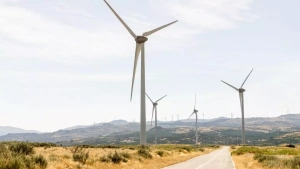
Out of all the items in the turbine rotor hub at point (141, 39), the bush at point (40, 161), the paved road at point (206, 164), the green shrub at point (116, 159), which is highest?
the turbine rotor hub at point (141, 39)

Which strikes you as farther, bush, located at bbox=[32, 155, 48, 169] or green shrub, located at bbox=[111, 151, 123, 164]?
green shrub, located at bbox=[111, 151, 123, 164]

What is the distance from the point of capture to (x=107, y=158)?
26.2 metres

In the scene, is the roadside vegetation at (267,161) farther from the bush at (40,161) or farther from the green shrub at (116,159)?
the bush at (40,161)

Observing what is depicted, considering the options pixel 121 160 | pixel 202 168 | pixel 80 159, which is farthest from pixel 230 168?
pixel 80 159

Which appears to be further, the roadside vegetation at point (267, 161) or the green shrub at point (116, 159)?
the green shrub at point (116, 159)

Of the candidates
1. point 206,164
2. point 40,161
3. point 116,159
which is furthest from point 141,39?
point 40,161

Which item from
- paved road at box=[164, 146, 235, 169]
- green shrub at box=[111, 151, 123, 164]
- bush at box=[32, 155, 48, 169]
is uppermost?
bush at box=[32, 155, 48, 169]

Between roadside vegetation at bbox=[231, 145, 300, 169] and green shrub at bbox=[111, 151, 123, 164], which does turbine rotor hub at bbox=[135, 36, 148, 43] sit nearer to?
roadside vegetation at bbox=[231, 145, 300, 169]

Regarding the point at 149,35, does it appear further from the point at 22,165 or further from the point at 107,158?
the point at 22,165

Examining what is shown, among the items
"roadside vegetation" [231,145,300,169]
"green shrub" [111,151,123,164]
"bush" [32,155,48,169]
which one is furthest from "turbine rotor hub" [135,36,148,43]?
"bush" [32,155,48,169]

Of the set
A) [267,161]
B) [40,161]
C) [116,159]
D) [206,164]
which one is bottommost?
[206,164]

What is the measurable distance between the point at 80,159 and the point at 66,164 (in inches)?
131

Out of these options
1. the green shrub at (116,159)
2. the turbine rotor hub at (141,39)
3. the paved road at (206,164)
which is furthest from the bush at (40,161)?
the turbine rotor hub at (141,39)

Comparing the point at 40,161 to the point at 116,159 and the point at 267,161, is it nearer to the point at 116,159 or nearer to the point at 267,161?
the point at 116,159
